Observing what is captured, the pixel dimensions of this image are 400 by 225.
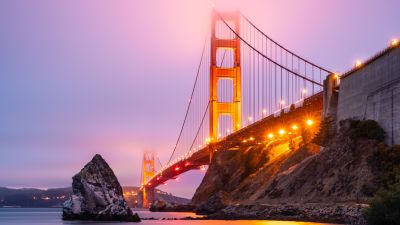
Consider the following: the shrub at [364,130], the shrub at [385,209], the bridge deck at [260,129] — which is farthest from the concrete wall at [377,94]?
the shrub at [385,209]

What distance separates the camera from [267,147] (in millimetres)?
79438

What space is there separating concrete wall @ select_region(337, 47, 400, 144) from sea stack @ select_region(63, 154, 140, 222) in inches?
719

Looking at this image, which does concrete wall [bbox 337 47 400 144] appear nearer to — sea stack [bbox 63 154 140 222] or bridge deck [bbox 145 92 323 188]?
bridge deck [bbox 145 92 323 188]

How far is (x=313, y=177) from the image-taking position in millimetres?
51812

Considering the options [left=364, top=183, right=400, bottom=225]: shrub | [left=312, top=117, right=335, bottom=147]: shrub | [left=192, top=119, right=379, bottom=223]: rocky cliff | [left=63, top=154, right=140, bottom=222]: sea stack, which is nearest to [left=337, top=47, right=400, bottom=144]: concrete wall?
[left=312, top=117, right=335, bottom=147]: shrub

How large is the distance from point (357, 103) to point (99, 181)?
20496mm

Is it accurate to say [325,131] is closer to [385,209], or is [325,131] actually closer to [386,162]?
[386,162]

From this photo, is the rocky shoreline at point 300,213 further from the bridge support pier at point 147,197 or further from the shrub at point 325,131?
the bridge support pier at point 147,197

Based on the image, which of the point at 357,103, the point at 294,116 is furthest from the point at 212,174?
the point at 357,103

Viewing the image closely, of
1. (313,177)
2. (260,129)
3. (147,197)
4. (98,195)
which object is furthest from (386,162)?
(147,197)

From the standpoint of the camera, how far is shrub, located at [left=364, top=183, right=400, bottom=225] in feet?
108

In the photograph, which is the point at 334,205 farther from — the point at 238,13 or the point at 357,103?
the point at 238,13

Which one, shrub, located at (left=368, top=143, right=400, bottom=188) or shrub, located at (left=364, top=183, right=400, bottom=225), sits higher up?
shrub, located at (left=368, top=143, right=400, bottom=188)

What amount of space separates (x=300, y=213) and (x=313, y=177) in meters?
4.71
